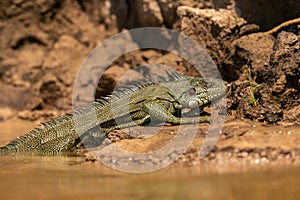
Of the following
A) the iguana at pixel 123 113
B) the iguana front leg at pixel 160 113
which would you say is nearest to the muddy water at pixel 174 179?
the iguana front leg at pixel 160 113

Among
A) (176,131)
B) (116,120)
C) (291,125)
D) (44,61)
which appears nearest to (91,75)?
(44,61)

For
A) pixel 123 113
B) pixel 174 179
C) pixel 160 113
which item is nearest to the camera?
pixel 174 179

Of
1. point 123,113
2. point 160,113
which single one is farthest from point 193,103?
point 123,113

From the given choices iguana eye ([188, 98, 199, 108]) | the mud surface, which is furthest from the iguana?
the mud surface

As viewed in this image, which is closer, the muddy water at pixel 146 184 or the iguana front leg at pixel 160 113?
the muddy water at pixel 146 184

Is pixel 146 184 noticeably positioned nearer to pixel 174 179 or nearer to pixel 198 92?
pixel 174 179

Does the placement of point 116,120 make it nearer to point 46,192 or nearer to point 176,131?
point 176,131

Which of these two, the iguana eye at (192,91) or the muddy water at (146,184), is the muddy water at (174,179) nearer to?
the muddy water at (146,184)
